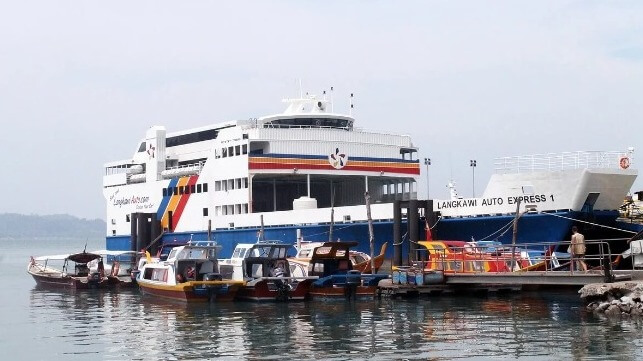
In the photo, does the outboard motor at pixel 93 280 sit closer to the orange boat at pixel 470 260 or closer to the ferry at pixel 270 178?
the ferry at pixel 270 178

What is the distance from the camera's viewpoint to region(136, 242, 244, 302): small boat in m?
29.6

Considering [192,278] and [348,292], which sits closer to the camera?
[348,292]

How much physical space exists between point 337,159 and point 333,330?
22.5 m

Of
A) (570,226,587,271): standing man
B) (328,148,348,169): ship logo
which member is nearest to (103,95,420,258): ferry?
(328,148,348,169): ship logo

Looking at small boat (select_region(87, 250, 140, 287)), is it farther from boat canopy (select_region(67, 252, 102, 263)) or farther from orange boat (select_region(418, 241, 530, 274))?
orange boat (select_region(418, 241, 530, 274))

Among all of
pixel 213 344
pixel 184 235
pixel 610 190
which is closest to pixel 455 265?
pixel 610 190

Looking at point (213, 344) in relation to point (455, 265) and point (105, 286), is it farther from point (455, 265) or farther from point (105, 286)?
point (105, 286)

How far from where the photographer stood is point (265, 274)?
1211 inches

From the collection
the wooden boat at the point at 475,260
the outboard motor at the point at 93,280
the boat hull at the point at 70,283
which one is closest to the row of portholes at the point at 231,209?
the boat hull at the point at 70,283

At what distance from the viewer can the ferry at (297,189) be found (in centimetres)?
3357

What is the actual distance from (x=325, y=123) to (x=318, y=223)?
315 inches

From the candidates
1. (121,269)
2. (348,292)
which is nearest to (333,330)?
(348,292)

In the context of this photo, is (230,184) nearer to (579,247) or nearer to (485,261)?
(485,261)

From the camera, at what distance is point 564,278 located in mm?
24266
